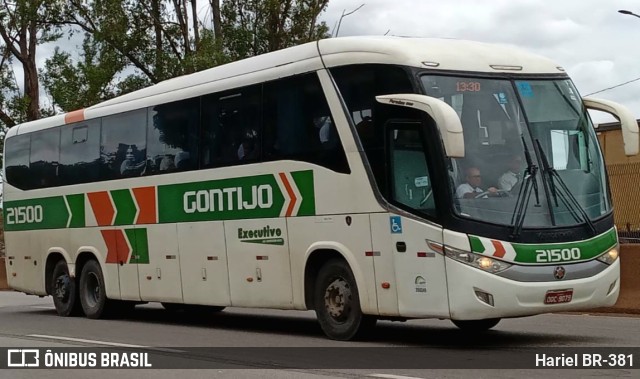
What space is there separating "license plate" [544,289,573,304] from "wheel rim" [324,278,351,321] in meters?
2.60

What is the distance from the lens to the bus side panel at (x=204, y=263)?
647 inches

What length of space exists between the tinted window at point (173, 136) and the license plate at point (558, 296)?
247 inches

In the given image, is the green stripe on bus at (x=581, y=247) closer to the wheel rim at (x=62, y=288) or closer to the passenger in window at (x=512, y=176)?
the passenger in window at (x=512, y=176)

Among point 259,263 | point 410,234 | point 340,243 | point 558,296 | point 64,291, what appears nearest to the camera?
point 558,296

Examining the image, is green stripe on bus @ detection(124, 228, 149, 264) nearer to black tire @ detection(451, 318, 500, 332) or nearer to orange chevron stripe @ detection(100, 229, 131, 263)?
orange chevron stripe @ detection(100, 229, 131, 263)

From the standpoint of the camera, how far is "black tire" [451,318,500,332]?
48.6ft

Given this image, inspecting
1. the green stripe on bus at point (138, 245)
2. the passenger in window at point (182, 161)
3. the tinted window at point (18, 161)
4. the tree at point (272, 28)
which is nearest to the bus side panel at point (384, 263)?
the passenger in window at point (182, 161)

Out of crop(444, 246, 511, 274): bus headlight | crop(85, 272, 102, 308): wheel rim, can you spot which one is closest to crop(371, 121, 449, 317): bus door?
crop(444, 246, 511, 274): bus headlight

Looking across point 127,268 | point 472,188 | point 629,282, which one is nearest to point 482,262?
point 472,188

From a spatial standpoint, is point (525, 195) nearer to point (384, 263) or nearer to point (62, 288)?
point (384, 263)

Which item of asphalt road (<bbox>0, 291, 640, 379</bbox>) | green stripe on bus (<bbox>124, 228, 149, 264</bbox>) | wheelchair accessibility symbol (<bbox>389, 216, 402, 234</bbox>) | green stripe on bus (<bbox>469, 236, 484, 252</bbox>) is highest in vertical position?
green stripe on bus (<bbox>124, 228, 149, 264</bbox>)

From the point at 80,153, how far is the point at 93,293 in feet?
8.02

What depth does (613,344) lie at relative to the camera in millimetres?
12898

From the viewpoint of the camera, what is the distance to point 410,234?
12.9 meters
